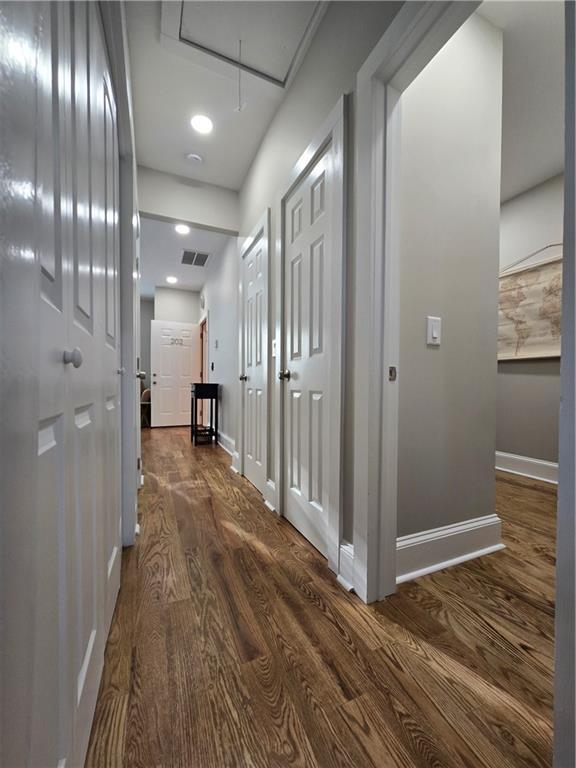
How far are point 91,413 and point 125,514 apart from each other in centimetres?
103

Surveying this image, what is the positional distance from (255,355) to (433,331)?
1.46m

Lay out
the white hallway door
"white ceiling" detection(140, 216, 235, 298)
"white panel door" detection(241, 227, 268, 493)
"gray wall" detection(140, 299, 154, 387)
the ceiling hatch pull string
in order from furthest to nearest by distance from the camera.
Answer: "gray wall" detection(140, 299, 154, 387) → "white ceiling" detection(140, 216, 235, 298) → "white panel door" detection(241, 227, 268, 493) → the ceiling hatch pull string → the white hallway door

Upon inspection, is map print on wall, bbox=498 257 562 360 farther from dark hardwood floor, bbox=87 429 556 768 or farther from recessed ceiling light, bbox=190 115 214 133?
recessed ceiling light, bbox=190 115 214 133

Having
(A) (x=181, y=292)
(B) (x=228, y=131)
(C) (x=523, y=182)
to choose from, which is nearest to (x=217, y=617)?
(B) (x=228, y=131)

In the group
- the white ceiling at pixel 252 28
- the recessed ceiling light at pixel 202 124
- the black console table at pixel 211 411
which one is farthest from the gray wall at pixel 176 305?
the white ceiling at pixel 252 28

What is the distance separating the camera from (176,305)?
20.8 ft

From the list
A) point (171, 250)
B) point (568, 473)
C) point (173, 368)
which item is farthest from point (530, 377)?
point (173, 368)

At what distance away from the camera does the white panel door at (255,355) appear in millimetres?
2305

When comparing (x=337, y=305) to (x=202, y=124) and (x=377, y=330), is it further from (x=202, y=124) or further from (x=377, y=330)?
(x=202, y=124)

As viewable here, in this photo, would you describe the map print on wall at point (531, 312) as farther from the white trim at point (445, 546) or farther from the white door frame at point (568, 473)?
the white door frame at point (568, 473)

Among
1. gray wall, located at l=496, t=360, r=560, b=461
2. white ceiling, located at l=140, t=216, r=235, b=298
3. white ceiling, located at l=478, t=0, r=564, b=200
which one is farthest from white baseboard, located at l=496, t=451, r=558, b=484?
white ceiling, located at l=140, t=216, r=235, b=298

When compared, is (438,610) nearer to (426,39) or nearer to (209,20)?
(426,39)

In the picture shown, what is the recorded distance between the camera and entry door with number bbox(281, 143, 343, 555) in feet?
4.85

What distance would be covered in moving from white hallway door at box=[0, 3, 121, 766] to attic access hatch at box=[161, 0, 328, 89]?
95 centimetres
